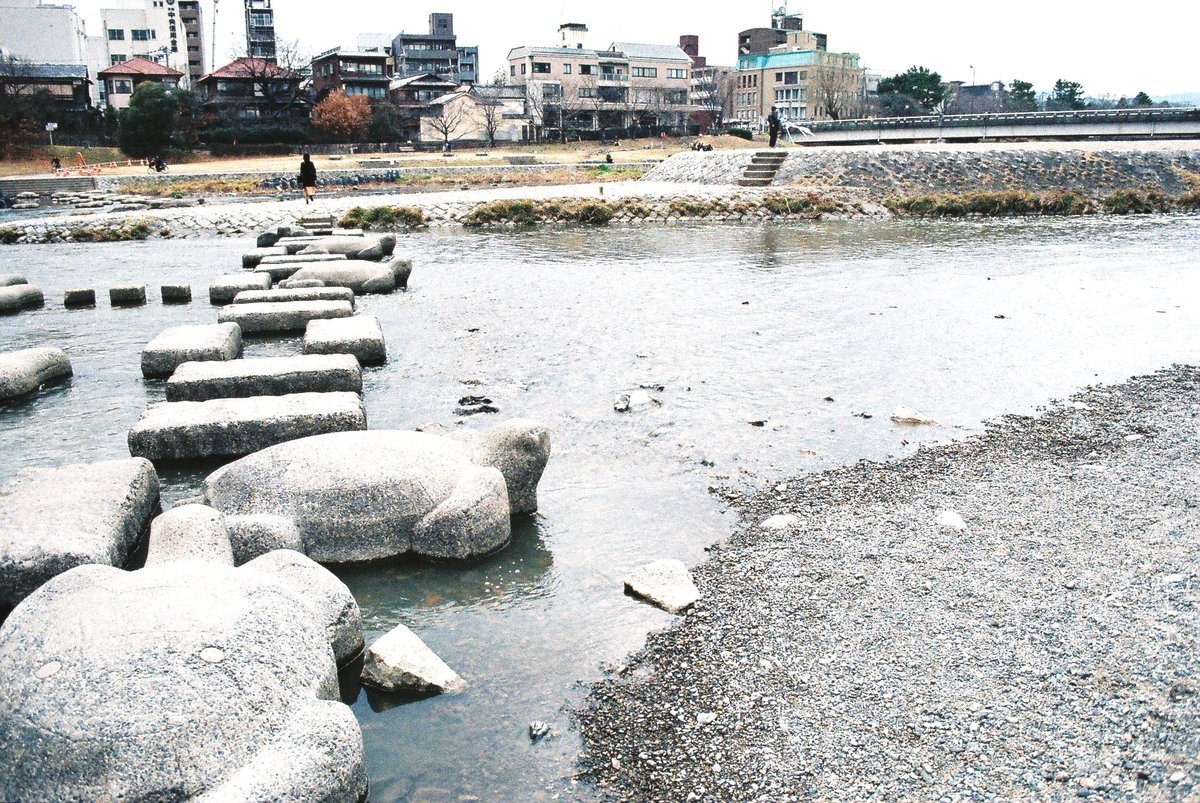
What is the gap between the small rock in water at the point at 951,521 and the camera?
231 inches

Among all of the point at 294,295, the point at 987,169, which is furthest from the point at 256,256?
the point at 987,169

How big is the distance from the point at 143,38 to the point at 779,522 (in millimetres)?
114182

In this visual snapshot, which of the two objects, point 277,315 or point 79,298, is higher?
point 79,298

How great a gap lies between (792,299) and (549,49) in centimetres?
8655

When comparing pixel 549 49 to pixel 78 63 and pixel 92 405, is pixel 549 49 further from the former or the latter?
pixel 92 405

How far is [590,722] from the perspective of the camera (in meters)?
4.14

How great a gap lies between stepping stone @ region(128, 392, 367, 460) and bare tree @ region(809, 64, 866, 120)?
294 feet

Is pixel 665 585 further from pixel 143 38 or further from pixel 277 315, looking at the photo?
pixel 143 38

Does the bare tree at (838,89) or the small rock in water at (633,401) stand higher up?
the bare tree at (838,89)

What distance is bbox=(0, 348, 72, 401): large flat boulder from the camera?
9.04 m

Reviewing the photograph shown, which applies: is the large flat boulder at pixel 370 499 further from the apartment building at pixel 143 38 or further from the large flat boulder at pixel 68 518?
the apartment building at pixel 143 38

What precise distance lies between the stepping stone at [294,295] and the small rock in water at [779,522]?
7922mm

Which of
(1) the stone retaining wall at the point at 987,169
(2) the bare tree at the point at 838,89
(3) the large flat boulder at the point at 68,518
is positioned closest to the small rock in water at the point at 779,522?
(3) the large flat boulder at the point at 68,518

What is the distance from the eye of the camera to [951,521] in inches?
234
